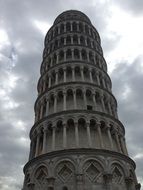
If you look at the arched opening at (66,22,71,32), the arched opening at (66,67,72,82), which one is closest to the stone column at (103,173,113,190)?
the arched opening at (66,67,72,82)

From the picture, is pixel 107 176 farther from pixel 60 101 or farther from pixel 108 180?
pixel 60 101

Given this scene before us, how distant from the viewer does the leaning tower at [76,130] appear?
19703 millimetres

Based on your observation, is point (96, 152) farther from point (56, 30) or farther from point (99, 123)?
point (56, 30)

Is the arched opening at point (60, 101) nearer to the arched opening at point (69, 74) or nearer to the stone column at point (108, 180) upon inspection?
the arched opening at point (69, 74)

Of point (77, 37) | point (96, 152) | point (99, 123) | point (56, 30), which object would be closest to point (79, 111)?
point (99, 123)

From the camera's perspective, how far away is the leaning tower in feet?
64.6

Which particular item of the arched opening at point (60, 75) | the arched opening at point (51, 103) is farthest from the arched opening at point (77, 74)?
the arched opening at point (51, 103)

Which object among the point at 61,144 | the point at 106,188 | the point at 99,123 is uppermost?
the point at 99,123

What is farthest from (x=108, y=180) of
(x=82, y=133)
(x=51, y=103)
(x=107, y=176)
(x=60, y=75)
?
(x=60, y=75)

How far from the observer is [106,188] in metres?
18.9

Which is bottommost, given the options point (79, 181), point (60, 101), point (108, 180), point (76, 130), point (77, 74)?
point (79, 181)

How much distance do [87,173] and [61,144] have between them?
13.0 ft

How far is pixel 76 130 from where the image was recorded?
2216 cm

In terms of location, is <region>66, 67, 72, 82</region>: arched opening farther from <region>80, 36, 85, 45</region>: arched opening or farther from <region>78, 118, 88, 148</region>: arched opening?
<region>78, 118, 88, 148</region>: arched opening
